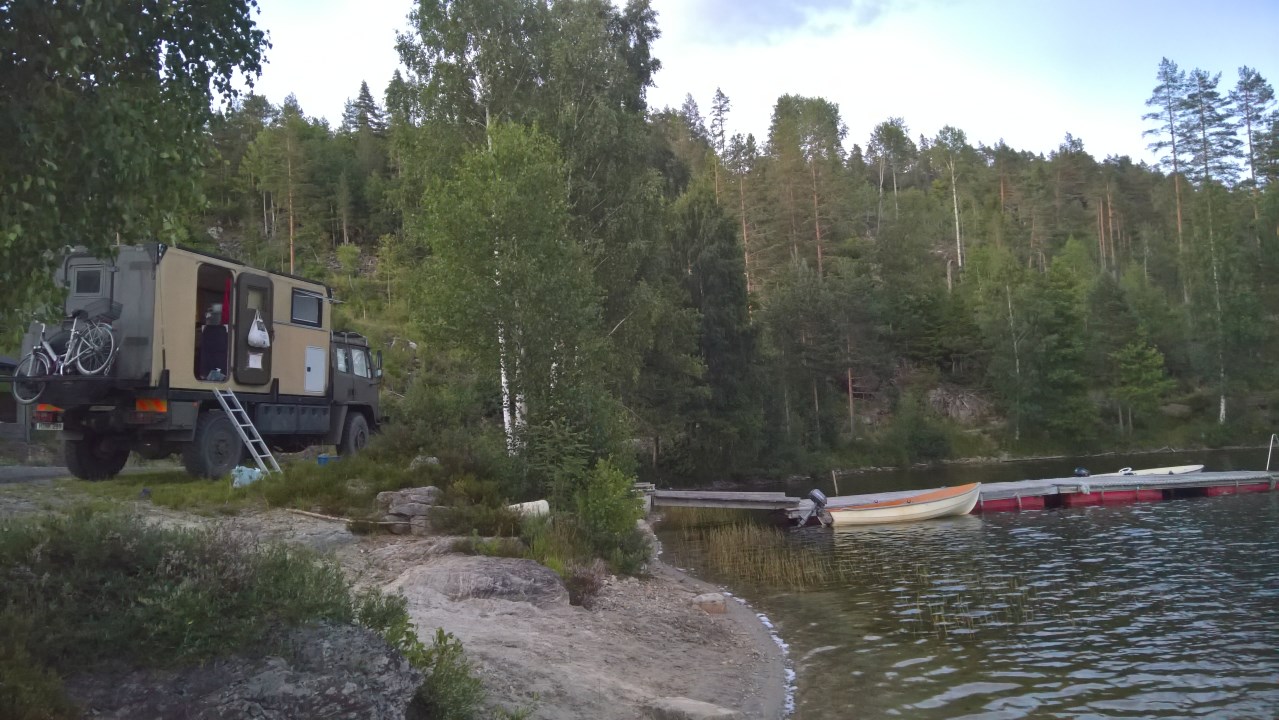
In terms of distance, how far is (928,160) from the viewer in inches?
4375

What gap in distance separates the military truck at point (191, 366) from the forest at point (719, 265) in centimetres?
252

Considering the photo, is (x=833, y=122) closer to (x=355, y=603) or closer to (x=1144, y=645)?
(x=1144, y=645)

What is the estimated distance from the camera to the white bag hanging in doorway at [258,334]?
55.4ft

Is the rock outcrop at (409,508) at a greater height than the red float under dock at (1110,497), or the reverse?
the rock outcrop at (409,508)

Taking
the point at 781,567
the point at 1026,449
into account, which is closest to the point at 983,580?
the point at 781,567

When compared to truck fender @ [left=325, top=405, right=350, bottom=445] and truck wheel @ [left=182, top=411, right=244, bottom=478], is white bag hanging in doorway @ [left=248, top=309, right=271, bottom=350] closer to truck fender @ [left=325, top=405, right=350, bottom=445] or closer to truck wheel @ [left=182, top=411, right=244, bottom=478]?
truck wheel @ [left=182, top=411, right=244, bottom=478]

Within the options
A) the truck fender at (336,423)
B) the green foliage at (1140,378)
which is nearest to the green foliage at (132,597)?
the truck fender at (336,423)

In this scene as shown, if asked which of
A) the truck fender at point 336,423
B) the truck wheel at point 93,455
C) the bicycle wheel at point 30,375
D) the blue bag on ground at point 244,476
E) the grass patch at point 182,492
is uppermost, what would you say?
the bicycle wheel at point 30,375

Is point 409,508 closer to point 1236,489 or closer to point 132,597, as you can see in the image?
point 132,597

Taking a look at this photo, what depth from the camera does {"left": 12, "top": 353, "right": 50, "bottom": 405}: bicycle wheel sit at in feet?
46.7

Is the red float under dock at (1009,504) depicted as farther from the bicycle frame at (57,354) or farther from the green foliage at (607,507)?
the bicycle frame at (57,354)

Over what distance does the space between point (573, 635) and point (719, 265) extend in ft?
115

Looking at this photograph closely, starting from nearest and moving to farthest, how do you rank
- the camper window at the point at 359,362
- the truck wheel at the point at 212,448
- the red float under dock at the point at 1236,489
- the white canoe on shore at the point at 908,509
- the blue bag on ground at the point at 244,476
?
the blue bag on ground at the point at 244,476 → the truck wheel at the point at 212,448 → the camper window at the point at 359,362 → the white canoe on shore at the point at 908,509 → the red float under dock at the point at 1236,489

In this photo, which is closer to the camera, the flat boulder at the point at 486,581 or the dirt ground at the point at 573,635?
the dirt ground at the point at 573,635
